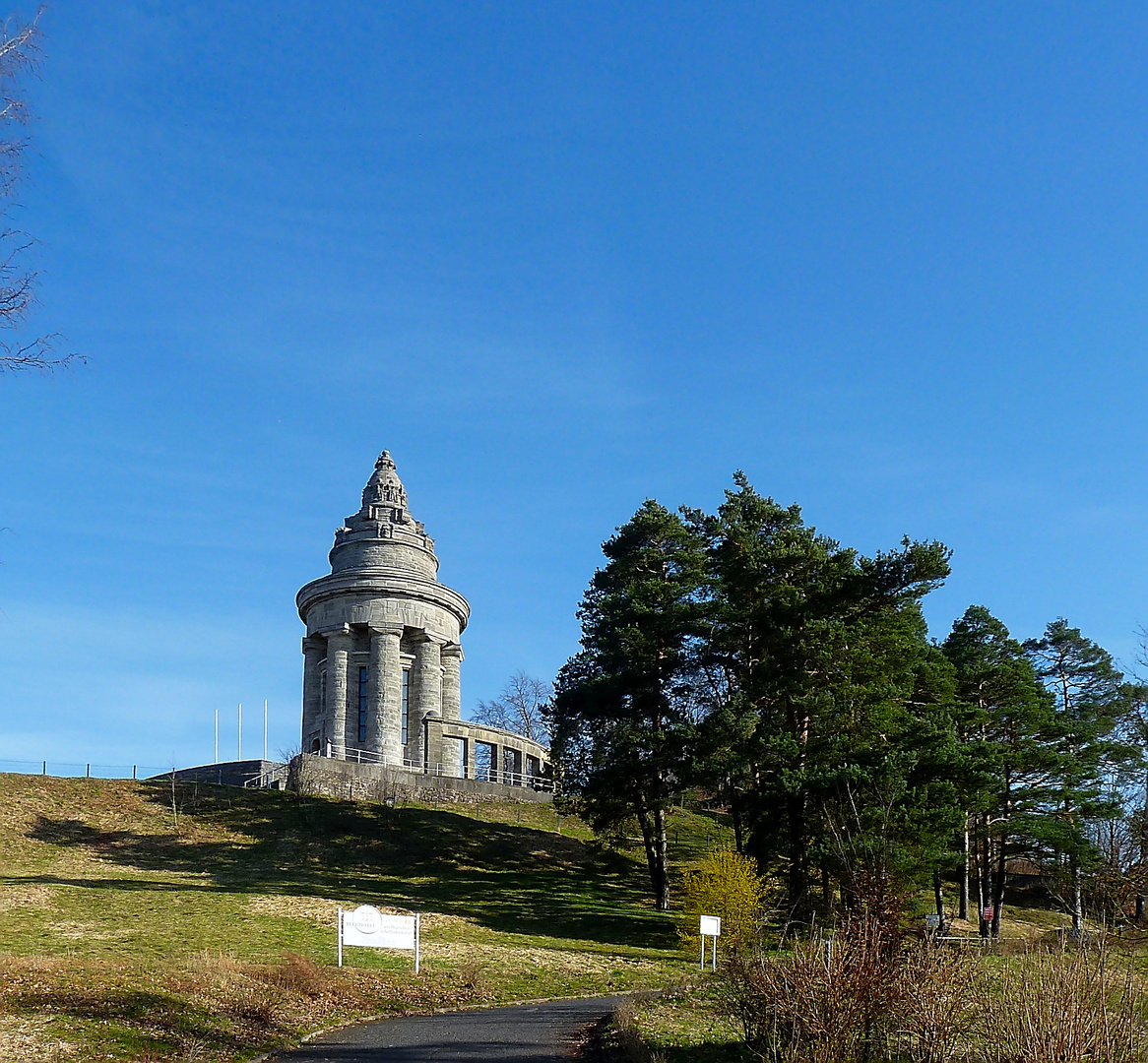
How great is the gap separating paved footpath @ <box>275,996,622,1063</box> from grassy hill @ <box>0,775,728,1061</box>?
0.83 metres

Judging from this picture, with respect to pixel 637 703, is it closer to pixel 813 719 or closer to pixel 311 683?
pixel 813 719

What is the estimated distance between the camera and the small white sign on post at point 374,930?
20.8m

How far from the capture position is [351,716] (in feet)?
161

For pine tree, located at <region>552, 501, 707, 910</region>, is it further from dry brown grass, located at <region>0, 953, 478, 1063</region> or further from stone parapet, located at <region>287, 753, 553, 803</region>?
dry brown grass, located at <region>0, 953, 478, 1063</region>

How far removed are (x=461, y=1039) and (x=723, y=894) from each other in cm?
1178

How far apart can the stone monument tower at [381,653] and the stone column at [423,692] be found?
4 cm

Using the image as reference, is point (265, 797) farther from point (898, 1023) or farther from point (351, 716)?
point (898, 1023)

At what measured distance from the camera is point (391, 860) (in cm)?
3666

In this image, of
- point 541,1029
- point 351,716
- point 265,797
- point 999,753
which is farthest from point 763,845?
point 351,716

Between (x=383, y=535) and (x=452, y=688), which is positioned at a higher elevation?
(x=383, y=535)

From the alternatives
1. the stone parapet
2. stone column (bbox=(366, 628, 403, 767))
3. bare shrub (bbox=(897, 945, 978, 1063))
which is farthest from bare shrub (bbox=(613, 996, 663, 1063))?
stone column (bbox=(366, 628, 403, 767))

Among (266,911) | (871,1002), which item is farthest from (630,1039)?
(266,911)

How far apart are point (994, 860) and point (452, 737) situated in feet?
72.2

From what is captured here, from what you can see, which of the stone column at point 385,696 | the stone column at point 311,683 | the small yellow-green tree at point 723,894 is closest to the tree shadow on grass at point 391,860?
the small yellow-green tree at point 723,894
